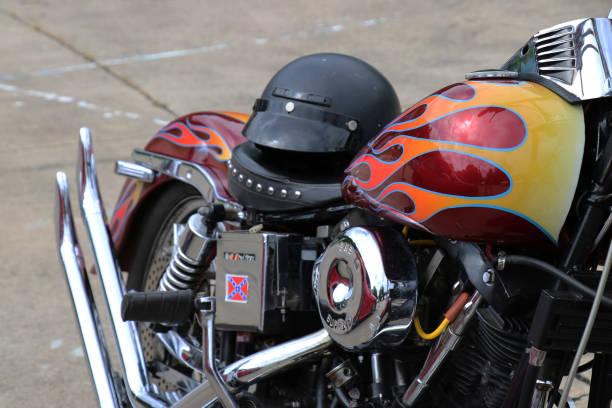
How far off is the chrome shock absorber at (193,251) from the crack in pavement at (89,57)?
3.90 metres

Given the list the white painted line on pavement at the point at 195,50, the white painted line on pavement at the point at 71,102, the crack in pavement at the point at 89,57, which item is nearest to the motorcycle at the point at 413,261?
the white painted line on pavement at the point at 71,102

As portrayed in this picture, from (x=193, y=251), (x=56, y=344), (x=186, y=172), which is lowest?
(x=56, y=344)

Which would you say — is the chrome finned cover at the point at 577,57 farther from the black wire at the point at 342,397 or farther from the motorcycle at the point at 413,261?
the black wire at the point at 342,397

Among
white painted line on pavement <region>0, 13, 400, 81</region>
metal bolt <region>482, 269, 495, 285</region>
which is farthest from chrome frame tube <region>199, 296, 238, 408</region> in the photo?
white painted line on pavement <region>0, 13, 400, 81</region>

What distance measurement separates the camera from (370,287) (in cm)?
169

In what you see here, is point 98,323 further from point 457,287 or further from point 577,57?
point 577,57

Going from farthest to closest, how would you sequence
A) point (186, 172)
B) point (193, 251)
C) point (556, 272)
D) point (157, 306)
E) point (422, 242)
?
point (186, 172) < point (193, 251) < point (157, 306) < point (422, 242) < point (556, 272)

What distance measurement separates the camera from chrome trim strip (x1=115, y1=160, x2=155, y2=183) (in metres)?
2.75

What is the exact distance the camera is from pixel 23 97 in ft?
21.8

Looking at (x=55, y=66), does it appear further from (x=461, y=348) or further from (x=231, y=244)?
(x=461, y=348)

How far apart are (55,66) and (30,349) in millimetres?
4702

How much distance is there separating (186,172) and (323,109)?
2.18 ft

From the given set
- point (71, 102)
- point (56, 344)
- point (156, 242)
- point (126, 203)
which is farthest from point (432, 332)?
point (71, 102)

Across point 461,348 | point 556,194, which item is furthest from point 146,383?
point 556,194
